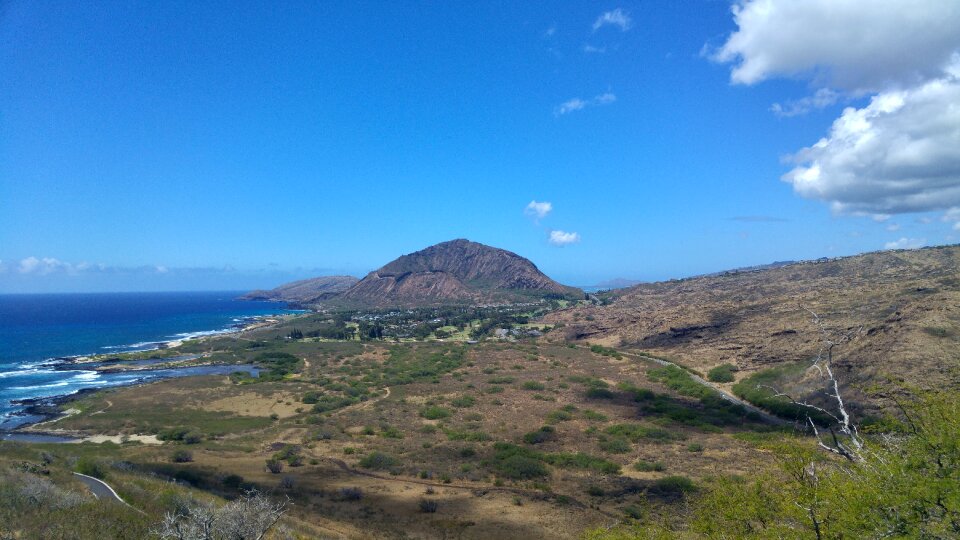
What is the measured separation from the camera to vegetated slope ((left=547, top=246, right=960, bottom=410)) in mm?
38938

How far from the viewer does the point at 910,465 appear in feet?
27.6

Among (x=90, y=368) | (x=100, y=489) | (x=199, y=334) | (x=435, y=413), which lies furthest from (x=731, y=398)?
(x=199, y=334)

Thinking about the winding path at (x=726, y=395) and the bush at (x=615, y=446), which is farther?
the winding path at (x=726, y=395)

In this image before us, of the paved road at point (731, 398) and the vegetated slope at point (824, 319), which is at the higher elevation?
the vegetated slope at point (824, 319)

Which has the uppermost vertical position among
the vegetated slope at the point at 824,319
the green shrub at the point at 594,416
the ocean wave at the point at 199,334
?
the vegetated slope at the point at 824,319

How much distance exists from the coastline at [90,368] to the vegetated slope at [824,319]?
6026 cm

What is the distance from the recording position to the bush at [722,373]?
5321 cm

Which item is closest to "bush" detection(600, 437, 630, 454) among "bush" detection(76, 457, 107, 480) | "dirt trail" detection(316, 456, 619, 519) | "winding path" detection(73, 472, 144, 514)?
"dirt trail" detection(316, 456, 619, 519)

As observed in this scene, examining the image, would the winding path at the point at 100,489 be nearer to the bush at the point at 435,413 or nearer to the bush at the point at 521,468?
the bush at the point at 521,468

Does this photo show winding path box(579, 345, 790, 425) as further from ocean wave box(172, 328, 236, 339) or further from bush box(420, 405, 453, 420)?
ocean wave box(172, 328, 236, 339)

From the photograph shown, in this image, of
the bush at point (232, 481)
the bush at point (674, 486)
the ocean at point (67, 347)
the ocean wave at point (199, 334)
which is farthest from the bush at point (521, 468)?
the ocean wave at point (199, 334)

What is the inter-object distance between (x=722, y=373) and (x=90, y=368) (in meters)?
92.4

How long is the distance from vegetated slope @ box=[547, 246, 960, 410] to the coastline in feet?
198

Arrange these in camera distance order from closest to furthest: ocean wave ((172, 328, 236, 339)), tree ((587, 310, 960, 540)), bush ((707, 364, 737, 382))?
tree ((587, 310, 960, 540)) < bush ((707, 364, 737, 382)) < ocean wave ((172, 328, 236, 339))
